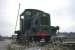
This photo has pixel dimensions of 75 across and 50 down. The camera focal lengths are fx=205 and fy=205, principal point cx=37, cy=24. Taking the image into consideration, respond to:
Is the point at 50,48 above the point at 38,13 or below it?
below

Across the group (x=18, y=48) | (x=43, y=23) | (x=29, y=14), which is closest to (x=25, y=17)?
(x=29, y=14)

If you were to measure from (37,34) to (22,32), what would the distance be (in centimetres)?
242

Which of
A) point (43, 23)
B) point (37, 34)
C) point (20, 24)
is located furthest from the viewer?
point (20, 24)

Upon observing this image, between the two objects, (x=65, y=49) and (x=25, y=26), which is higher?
(x=25, y=26)

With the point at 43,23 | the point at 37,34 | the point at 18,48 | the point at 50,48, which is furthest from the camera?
the point at 43,23

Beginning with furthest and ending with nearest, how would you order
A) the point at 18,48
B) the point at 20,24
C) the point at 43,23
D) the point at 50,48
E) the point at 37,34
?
the point at 20,24, the point at 43,23, the point at 37,34, the point at 18,48, the point at 50,48

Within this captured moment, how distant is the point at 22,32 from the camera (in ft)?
70.2

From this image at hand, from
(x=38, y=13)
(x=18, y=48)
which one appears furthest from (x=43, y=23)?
(x=18, y=48)

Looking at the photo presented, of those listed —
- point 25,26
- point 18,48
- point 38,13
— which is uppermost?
point 38,13

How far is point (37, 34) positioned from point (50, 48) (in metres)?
4.96

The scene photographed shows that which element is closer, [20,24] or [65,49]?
[65,49]

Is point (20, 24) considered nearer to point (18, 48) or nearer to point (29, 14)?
point (29, 14)

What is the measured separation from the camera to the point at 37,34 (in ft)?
64.1

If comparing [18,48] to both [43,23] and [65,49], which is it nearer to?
[65,49]
